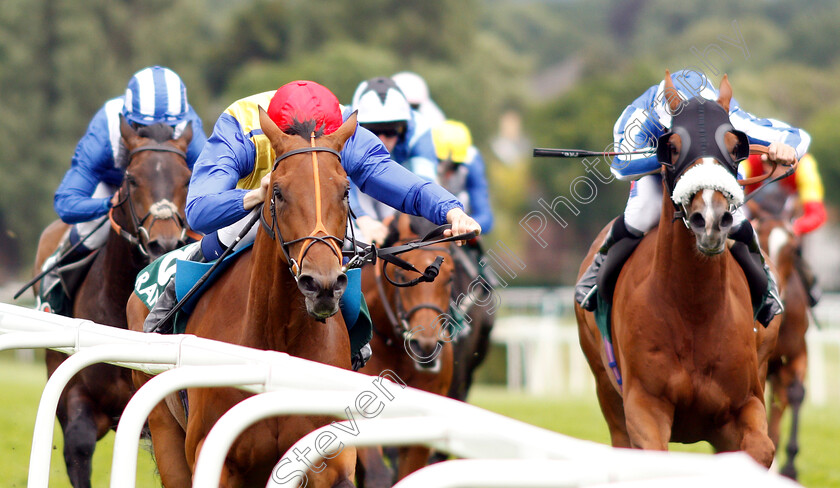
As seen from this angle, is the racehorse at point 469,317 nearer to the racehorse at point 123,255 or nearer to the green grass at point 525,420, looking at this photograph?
the green grass at point 525,420

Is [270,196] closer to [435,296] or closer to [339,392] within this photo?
[339,392]

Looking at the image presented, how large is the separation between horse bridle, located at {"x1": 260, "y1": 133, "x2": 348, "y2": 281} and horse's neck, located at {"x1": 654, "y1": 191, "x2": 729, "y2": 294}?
152cm

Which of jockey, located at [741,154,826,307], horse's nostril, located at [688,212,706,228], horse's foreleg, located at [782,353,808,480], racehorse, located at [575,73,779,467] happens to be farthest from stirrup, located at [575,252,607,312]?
jockey, located at [741,154,826,307]

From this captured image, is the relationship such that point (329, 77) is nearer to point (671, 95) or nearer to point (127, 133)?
point (127, 133)

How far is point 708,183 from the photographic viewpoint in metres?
3.82

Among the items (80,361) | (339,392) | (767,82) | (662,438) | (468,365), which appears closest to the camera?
(339,392)

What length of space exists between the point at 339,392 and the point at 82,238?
3.83m

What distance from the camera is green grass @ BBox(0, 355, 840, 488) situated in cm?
677

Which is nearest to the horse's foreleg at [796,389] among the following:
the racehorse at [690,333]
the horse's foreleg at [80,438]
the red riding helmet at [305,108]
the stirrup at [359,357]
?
the racehorse at [690,333]

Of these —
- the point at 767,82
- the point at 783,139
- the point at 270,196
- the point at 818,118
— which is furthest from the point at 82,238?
the point at 767,82

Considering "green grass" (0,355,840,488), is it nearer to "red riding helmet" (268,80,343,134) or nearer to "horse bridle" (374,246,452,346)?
"horse bridle" (374,246,452,346)

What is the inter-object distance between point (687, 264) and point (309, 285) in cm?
178

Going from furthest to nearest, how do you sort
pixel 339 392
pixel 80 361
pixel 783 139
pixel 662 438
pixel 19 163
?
pixel 19 163 → pixel 783 139 → pixel 662 438 → pixel 80 361 → pixel 339 392

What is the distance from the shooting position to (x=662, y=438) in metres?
4.23
